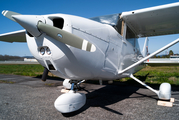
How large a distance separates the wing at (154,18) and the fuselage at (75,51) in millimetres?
1238

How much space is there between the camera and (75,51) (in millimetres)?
2436

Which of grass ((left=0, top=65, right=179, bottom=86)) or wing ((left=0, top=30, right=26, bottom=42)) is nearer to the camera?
wing ((left=0, top=30, right=26, bottom=42))

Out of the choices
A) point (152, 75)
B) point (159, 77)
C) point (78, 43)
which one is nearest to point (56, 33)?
point (78, 43)

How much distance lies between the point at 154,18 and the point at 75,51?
3.23 m

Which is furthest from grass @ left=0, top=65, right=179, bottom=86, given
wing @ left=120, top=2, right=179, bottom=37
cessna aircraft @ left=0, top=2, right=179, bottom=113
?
cessna aircraft @ left=0, top=2, right=179, bottom=113

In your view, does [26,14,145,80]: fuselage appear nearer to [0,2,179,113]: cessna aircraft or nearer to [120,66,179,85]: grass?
[0,2,179,113]: cessna aircraft

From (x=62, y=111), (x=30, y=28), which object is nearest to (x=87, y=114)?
(x=62, y=111)

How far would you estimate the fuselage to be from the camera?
2.41 meters

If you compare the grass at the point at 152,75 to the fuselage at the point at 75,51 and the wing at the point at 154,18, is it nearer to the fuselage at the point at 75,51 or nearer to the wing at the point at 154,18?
the wing at the point at 154,18

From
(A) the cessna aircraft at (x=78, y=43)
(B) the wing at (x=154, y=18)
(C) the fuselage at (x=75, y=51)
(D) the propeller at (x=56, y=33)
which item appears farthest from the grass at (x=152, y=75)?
(D) the propeller at (x=56, y=33)

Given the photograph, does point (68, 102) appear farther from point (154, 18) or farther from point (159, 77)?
point (159, 77)

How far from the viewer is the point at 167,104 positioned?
3.72 m

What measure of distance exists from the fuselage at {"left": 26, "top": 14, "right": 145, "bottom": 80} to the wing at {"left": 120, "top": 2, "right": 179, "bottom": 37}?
1.24 metres

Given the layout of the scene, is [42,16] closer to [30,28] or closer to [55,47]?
[30,28]
